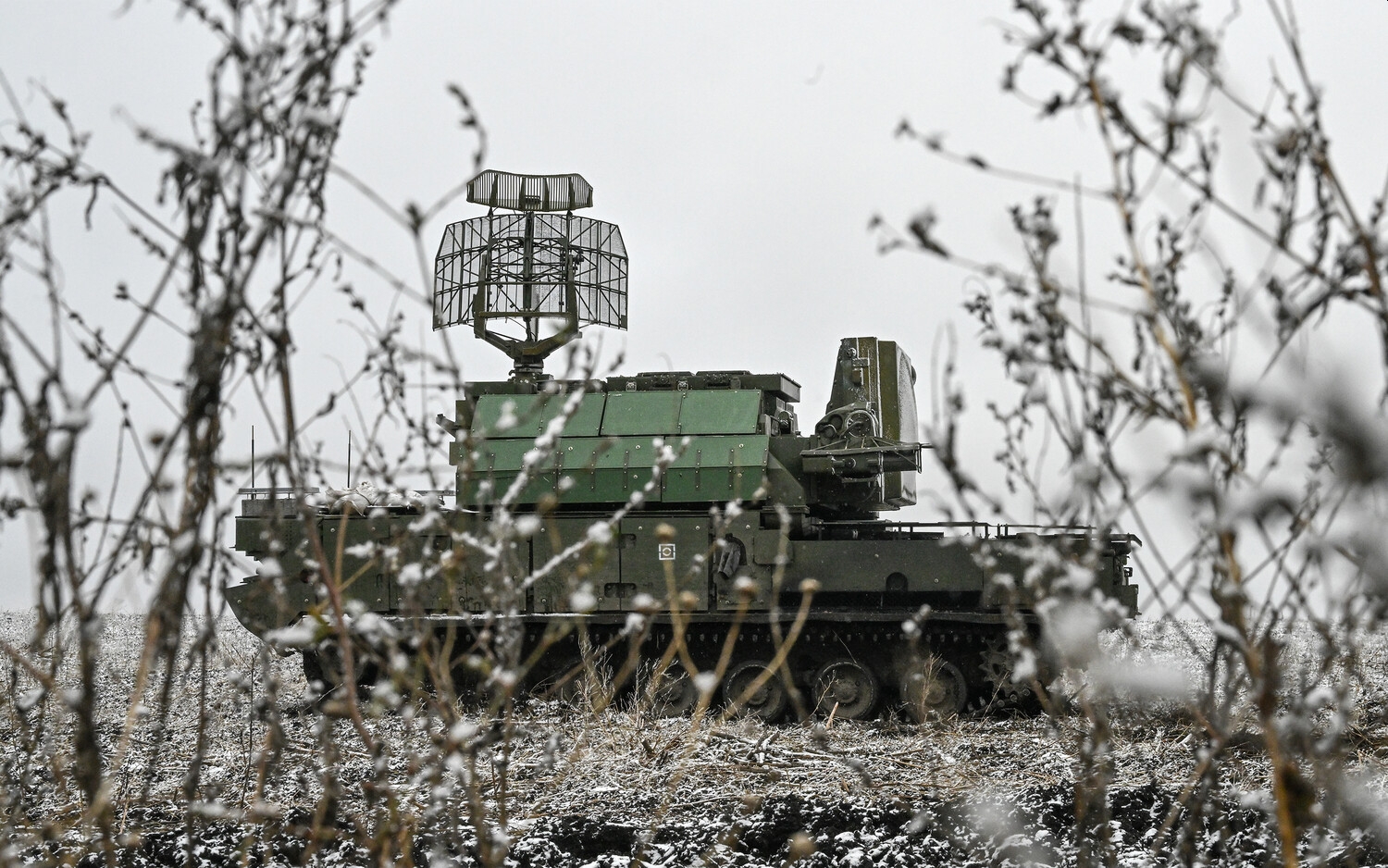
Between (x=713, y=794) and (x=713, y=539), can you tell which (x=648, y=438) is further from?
(x=713, y=794)

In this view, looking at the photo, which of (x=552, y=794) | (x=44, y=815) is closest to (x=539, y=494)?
(x=552, y=794)

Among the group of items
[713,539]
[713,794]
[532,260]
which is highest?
[532,260]

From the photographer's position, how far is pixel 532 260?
36.6ft

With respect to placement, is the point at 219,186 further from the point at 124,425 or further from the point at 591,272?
the point at 591,272

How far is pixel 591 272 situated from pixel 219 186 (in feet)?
30.3

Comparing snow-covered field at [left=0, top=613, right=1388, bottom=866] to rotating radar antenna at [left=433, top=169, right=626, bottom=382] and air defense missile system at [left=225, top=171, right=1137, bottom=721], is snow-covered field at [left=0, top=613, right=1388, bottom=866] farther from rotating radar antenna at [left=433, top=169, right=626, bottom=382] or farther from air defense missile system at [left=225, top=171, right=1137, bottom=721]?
rotating radar antenna at [left=433, top=169, right=626, bottom=382]

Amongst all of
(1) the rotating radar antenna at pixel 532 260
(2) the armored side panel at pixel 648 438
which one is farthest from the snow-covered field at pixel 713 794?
(1) the rotating radar antenna at pixel 532 260

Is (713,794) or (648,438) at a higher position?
(648,438)

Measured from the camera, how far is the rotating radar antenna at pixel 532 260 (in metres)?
11.0

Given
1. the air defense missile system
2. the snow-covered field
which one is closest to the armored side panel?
the air defense missile system

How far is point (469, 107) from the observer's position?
2279 mm

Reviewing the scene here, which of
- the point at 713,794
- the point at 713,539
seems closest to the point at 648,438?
the point at 713,539

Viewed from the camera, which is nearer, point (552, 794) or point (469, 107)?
point (469, 107)

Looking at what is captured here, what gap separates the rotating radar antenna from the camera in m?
11.0
